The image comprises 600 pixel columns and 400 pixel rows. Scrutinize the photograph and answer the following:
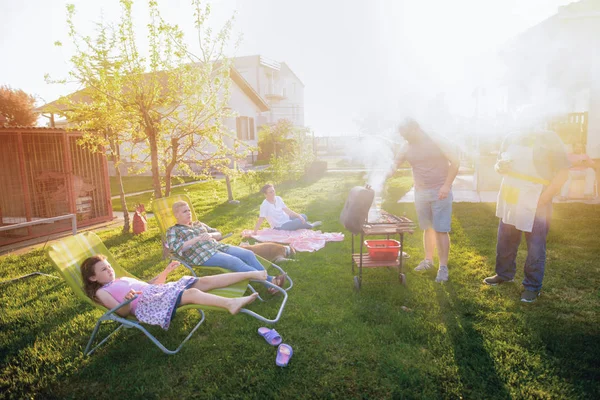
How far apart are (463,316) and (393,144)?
8.85 m

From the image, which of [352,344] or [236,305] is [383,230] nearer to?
[352,344]

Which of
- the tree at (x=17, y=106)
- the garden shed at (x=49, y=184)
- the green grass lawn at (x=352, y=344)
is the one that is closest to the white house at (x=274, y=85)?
the tree at (x=17, y=106)

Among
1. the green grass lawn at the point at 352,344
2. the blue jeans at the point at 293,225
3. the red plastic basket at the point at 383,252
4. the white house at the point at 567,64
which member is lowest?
the green grass lawn at the point at 352,344

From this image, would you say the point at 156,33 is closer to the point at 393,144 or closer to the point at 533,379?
the point at 533,379

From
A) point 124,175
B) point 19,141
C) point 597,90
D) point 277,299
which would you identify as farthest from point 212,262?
point 124,175

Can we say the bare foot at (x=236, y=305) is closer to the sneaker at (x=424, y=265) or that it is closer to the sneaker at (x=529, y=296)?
the sneaker at (x=424, y=265)

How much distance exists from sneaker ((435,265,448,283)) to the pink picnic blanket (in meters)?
2.06

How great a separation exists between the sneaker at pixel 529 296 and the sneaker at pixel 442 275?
0.83 m

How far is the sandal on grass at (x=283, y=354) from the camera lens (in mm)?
3048

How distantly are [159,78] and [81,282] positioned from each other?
333 cm

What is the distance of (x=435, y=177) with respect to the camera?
183 inches

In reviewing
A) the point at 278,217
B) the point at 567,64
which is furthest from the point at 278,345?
the point at 567,64

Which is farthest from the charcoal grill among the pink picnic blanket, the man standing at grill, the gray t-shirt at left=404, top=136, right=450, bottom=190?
the pink picnic blanket

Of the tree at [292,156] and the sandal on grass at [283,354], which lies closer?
the sandal on grass at [283,354]
